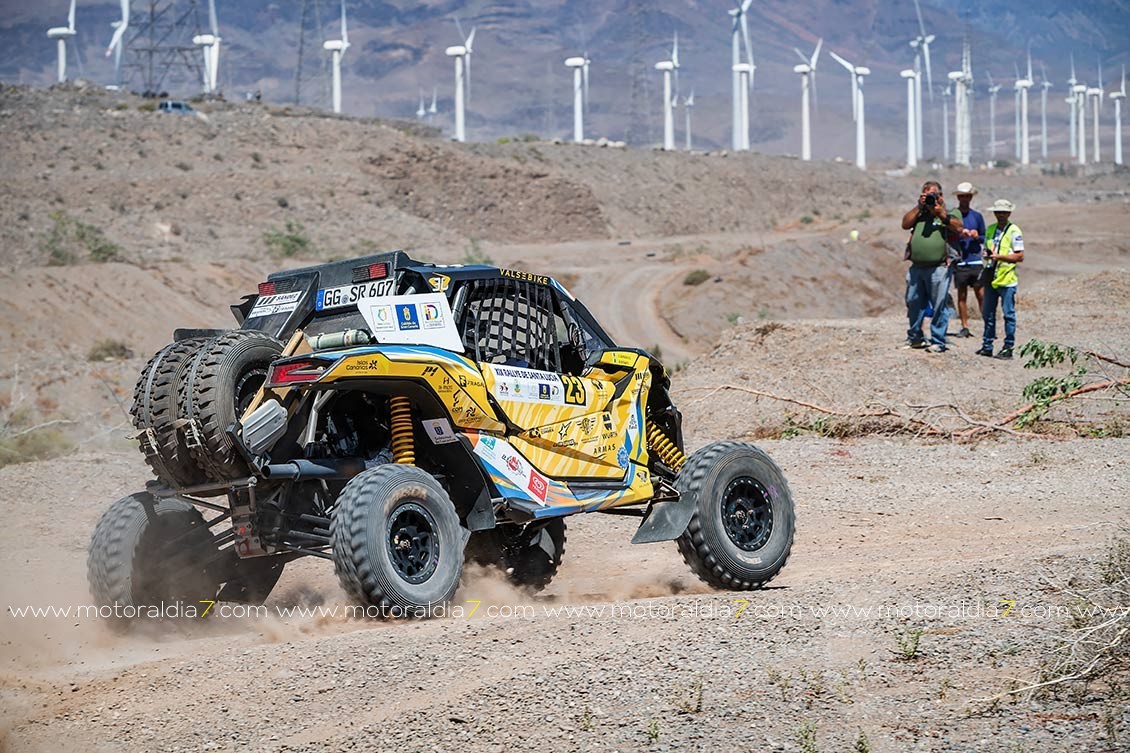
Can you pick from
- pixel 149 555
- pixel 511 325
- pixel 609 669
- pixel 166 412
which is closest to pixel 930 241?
pixel 511 325

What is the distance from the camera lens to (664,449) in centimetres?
945

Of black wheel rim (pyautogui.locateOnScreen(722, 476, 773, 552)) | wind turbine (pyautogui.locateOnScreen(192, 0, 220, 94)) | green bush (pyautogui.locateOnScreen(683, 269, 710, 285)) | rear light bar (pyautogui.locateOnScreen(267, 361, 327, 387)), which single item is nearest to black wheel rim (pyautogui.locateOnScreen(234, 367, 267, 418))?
rear light bar (pyautogui.locateOnScreen(267, 361, 327, 387))

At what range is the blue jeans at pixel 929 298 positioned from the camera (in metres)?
17.5

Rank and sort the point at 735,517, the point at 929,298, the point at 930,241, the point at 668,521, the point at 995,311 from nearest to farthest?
the point at 668,521 < the point at 735,517 < the point at 930,241 < the point at 929,298 < the point at 995,311

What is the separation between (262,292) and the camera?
28.9 ft

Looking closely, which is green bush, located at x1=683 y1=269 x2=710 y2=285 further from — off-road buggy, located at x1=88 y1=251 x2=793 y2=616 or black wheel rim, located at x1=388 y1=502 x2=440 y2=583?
black wheel rim, located at x1=388 y1=502 x2=440 y2=583

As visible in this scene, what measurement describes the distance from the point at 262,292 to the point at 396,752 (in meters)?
4.27

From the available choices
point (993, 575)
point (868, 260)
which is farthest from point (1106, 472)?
point (868, 260)

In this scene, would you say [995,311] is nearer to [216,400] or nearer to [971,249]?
[971,249]

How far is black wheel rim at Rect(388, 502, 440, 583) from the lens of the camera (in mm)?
7508

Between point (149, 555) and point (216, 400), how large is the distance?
54.0 inches

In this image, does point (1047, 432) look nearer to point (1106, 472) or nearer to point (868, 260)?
point (1106, 472)

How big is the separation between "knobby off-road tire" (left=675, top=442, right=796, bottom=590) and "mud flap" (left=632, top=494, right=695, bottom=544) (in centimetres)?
4

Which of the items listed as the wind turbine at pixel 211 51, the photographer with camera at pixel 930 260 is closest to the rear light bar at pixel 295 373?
the photographer with camera at pixel 930 260
